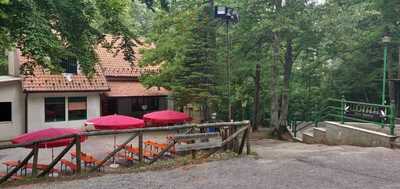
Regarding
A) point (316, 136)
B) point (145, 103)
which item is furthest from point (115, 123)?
point (145, 103)

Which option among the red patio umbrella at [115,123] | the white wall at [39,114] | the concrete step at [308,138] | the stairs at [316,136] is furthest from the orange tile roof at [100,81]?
the stairs at [316,136]

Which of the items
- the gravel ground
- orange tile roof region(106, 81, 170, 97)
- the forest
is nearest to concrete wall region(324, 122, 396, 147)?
the gravel ground

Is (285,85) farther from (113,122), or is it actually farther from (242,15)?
(113,122)

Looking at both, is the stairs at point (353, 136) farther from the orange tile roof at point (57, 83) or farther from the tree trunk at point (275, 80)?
the orange tile roof at point (57, 83)

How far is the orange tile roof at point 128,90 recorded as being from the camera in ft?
67.8

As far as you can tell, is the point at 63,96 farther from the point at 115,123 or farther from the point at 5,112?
A: the point at 115,123

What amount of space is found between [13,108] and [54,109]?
1994mm

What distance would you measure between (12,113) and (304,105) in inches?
665

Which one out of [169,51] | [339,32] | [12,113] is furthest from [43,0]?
[12,113]

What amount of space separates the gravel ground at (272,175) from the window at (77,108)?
13527 mm

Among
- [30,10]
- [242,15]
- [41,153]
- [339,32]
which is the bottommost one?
[41,153]

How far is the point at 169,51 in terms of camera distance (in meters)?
15.7

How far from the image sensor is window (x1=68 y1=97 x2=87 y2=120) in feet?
64.0

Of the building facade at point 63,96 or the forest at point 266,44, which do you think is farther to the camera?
the building facade at point 63,96
